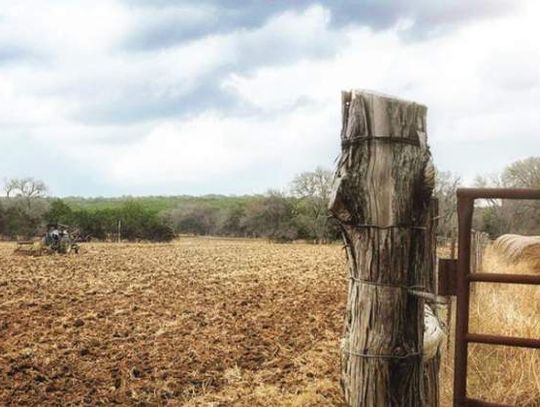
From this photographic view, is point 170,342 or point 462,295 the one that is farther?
point 170,342

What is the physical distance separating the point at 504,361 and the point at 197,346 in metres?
4.28

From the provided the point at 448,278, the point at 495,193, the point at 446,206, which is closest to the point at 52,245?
the point at 446,206

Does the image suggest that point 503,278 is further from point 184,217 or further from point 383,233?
point 184,217

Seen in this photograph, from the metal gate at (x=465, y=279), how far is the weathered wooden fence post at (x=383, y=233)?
0.36 m

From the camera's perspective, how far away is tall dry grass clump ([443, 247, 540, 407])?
468 centimetres

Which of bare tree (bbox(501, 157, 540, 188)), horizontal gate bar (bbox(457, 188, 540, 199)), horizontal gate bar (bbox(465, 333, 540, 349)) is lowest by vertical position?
horizontal gate bar (bbox(465, 333, 540, 349))

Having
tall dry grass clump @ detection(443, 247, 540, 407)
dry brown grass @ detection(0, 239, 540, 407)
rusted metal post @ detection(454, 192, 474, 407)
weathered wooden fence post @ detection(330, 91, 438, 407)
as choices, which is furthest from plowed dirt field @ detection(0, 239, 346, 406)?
weathered wooden fence post @ detection(330, 91, 438, 407)

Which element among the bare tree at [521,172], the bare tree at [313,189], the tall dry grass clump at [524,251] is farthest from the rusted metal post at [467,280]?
the bare tree at [313,189]

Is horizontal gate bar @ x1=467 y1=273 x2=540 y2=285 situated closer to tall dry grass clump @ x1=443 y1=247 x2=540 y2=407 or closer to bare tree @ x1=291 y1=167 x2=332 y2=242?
tall dry grass clump @ x1=443 y1=247 x2=540 y2=407

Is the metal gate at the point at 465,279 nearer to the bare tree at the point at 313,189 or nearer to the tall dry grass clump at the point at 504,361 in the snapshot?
the tall dry grass clump at the point at 504,361

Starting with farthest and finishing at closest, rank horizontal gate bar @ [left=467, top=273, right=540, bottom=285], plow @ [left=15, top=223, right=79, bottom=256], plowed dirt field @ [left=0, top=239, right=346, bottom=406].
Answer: plow @ [left=15, top=223, right=79, bottom=256] < plowed dirt field @ [left=0, top=239, right=346, bottom=406] < horizontal gate bar @ [left=467, top=273, right=540, bottom=285]

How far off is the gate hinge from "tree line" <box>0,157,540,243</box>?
32.1 meters

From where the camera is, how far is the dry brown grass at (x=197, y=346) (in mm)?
5922

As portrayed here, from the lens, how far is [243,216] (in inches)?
2645
